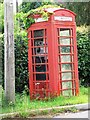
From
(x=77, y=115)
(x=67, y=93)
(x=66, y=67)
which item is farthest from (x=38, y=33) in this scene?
(x=77, y=115)

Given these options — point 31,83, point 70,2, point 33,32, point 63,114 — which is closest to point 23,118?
point 63,114

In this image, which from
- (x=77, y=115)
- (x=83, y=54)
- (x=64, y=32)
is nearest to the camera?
(x=77, y=115)

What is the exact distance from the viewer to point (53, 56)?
7621 mm

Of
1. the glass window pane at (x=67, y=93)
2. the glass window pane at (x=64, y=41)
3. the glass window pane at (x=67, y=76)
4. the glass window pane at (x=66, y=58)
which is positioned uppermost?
the glass window pane at (x=64, y=41)

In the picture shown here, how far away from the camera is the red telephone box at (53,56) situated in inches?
300

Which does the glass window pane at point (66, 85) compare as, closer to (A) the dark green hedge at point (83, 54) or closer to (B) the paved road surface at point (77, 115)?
(B) the paved road surface at point (77, 115)

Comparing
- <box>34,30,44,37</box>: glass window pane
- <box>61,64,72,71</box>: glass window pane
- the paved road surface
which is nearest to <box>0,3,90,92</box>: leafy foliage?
<box>34,30,44,37</box>: glass window pane

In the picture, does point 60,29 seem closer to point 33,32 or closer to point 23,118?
point 33,32

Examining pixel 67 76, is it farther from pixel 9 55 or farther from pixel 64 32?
pixel 9 55

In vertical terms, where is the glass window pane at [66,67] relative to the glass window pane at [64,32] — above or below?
below

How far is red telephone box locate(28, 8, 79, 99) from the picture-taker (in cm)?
762

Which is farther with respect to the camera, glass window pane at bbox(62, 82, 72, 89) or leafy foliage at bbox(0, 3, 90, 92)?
leafy foliage at bbox(0, 3, 90, 92)

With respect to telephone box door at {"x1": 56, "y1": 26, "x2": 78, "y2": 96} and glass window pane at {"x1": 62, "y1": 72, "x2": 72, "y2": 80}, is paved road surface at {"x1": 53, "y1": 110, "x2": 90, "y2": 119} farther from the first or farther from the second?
glass window pane at {"x1": 62, "y1": 72, "x2": 72, "y2": 80}

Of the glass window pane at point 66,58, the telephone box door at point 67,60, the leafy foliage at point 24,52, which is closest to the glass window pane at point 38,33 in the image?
the leafy foliage at point 24,52
